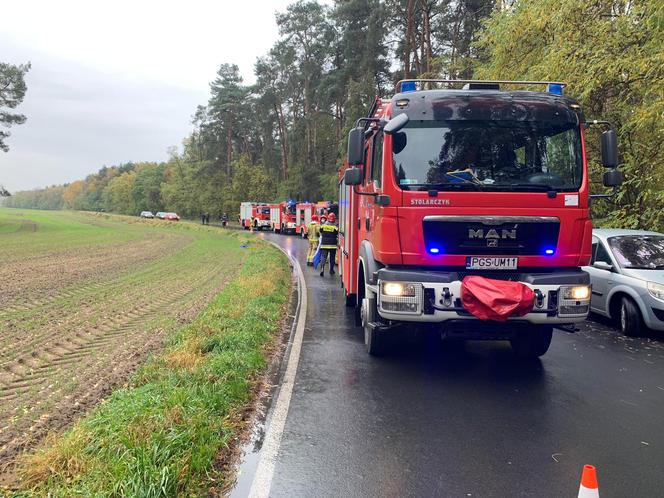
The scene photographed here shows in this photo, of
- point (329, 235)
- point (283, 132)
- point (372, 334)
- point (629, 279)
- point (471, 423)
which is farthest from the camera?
point (283, 132)

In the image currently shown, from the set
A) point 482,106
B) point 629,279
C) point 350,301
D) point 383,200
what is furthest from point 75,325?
point 629,279

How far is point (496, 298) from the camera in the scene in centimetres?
509

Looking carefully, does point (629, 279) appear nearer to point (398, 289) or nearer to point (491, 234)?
point (491, 234)

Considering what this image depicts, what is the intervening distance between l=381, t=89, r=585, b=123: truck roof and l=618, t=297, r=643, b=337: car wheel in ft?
12.1

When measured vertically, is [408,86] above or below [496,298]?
above

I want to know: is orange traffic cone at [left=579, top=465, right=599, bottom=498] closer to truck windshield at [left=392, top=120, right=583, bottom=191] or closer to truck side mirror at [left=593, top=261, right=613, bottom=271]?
truck windshield at [left=392, top=120, right=583, bottom=191]

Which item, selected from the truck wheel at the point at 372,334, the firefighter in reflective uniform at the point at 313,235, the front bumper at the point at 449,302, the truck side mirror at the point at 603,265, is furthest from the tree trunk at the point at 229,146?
the front bumper at the point at 449,302

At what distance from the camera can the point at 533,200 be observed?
5.45 m

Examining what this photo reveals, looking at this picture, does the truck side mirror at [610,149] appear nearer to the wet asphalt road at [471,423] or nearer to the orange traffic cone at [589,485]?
the wet asphalt road at [471,423]

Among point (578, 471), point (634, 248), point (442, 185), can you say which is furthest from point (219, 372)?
point (634, 248)

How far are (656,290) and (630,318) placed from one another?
608mm

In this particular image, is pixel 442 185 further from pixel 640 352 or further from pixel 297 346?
pixel 640 352

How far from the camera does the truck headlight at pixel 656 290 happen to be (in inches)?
296

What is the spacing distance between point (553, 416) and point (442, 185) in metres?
2.47
